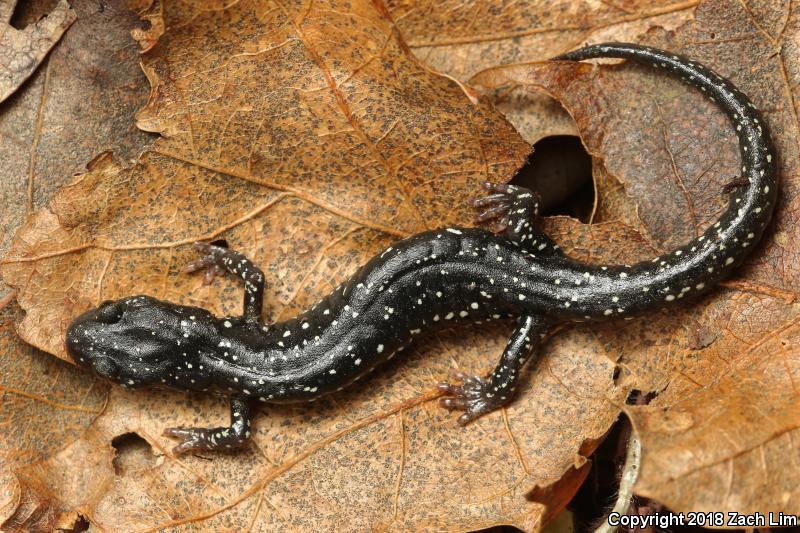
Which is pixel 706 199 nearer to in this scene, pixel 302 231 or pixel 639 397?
pixel 639 397

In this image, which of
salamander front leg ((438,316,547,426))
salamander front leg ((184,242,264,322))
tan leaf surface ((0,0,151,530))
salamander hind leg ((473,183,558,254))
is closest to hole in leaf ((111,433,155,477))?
tan leaf surface ((0,0,151,530))

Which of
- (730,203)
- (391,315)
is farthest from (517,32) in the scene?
(391,315)

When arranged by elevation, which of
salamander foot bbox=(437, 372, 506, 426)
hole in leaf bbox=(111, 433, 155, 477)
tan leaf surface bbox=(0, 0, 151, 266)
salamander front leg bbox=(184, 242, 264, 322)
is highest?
tan leaf surface bbox=(0, 0, 151, 266)

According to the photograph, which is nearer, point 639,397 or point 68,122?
point 639,397

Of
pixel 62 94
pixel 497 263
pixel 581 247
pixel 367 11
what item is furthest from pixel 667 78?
pixel 62 94

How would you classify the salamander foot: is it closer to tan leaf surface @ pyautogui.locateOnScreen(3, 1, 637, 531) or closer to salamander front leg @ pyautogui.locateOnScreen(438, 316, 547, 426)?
salamander front leg @ pyautogui.locateOnScreen(438, 316, 547, 426)

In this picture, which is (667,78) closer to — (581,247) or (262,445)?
(581,247)
